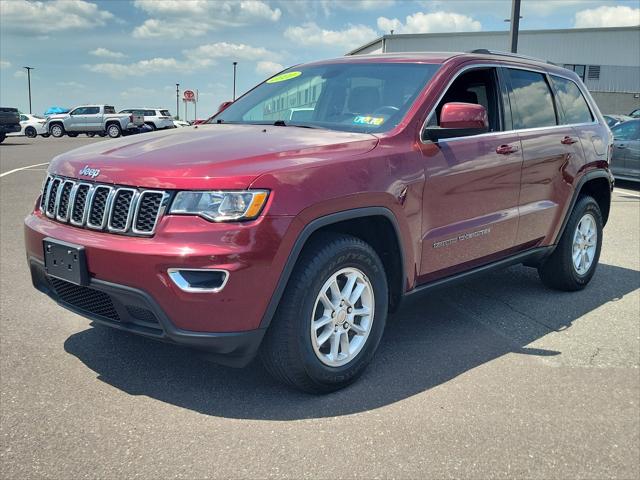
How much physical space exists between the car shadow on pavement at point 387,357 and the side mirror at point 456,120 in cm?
100

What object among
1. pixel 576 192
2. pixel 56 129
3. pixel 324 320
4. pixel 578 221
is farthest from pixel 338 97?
pixel 56 129

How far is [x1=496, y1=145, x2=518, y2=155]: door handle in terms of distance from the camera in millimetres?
4316

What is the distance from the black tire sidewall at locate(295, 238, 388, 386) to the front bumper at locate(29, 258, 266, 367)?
0.25 metres

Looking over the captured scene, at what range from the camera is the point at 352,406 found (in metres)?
3.33

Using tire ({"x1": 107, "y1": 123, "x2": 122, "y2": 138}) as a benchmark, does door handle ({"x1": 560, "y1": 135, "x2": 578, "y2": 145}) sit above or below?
above

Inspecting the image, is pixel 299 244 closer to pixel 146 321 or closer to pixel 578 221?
pixel 146 321

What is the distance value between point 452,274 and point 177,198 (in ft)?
6.48

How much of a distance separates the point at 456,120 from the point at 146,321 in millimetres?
2043

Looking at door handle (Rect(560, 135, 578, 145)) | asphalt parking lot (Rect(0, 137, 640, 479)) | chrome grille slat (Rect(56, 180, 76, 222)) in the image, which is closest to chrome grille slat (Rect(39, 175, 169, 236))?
chrome grille slat (Rect(56, 180, 76, 222))

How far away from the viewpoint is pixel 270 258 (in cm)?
296

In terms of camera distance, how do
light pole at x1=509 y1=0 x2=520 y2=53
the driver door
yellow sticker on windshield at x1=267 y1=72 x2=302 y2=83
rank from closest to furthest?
the driver door
yellow sticker on windshield at x1=267 y1=72 x2=302 y2=83
light pole at x1=509 y1=0 x2=520 y2=53

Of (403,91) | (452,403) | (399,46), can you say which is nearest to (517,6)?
(403,91)

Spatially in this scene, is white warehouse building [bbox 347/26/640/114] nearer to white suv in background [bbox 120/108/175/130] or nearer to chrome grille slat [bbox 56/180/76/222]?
white suv in background [bbox 120/108/175/130]

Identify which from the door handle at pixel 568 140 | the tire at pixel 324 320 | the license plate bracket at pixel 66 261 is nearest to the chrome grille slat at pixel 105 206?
the license plate bracket at pixel 66 261
